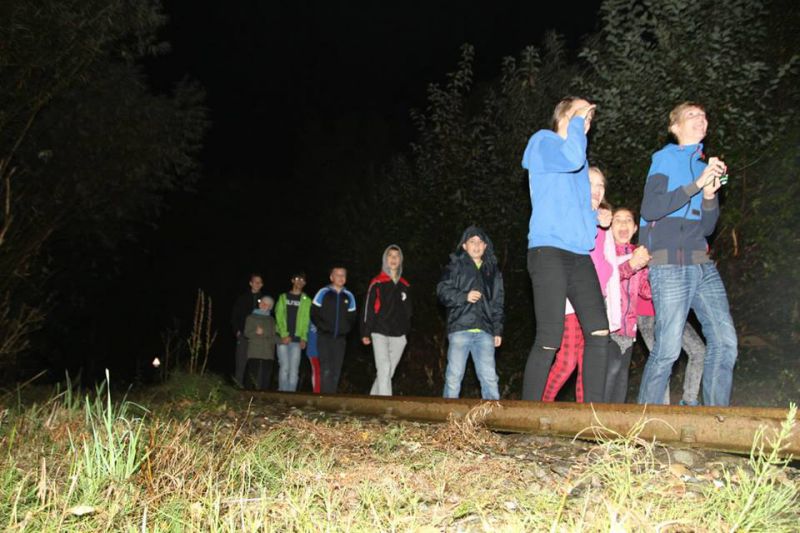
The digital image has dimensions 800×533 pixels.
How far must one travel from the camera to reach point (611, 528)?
80.7 inches

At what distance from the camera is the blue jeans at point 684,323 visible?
186 inches

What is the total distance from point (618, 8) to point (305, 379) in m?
14.1

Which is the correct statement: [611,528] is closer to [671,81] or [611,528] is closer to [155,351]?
[671,81]

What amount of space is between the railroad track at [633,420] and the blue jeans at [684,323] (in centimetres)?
97

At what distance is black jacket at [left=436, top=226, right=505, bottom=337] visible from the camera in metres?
6.65

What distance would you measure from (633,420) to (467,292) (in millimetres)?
2952

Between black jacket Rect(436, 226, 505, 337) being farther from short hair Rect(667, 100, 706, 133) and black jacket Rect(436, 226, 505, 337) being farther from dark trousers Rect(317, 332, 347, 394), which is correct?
dark trousers Rect(317, 332, 347, 394)

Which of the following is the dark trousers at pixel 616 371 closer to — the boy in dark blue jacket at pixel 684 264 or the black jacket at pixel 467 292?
the boy in dark blue jacket at pixel 684 264

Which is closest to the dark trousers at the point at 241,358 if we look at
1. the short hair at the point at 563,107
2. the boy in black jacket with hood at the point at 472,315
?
the boy in black jacket with hood at the point at 472,315

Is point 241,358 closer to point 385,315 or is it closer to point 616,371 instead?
point 385,315

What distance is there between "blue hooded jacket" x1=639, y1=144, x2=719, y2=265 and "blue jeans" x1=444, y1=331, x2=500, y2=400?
208cm

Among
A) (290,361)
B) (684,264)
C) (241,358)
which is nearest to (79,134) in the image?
(241,358)

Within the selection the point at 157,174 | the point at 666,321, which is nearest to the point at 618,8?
the point at 666,321

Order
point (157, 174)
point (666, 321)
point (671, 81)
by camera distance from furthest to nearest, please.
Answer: point (157, 174) < point (671, 81) < point (666, 321)
